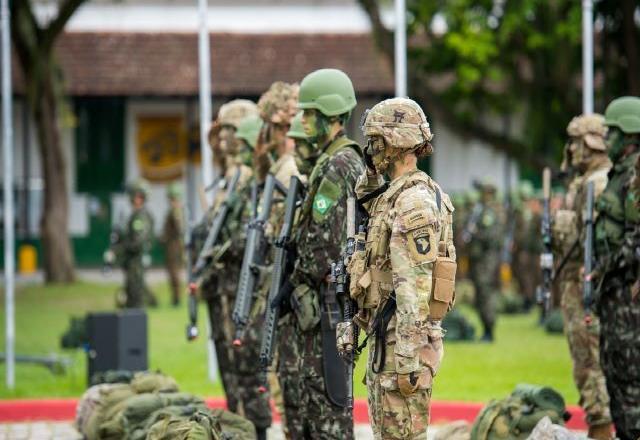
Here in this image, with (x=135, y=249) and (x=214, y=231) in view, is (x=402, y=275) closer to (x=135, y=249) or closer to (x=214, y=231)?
(x=214, y=231)

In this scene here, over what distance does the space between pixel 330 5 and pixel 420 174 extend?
31361 mm

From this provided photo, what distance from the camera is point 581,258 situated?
11672 millimetres

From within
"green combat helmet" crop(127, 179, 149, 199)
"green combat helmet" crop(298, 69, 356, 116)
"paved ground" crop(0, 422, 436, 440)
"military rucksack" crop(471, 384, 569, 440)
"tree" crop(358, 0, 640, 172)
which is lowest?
"paved ground" crop(0, 422, 436, 440)

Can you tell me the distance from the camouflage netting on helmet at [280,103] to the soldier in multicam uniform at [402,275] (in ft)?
8.65

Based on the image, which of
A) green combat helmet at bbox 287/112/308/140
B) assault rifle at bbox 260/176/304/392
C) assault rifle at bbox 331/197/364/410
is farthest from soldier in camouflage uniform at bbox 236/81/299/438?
assault rifle at bbox 331/197/364/410

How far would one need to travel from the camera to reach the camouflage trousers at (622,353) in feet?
33.1

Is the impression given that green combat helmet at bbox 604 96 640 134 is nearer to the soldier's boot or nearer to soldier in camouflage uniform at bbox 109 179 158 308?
the soldier's boot

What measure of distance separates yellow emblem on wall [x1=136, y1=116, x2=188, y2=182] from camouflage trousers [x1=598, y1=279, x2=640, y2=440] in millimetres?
29484

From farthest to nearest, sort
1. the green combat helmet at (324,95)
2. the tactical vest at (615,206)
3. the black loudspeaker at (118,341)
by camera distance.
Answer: the black loudspeaker at (118,341) → the tactical vest at (615,206) → the green combat helmet at (324,95)

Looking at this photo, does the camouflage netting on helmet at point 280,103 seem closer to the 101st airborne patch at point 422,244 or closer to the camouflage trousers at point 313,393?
the camouflage trousers at point 313,393

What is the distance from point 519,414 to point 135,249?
1359 cm

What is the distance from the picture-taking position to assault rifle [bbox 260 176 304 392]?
917 cm

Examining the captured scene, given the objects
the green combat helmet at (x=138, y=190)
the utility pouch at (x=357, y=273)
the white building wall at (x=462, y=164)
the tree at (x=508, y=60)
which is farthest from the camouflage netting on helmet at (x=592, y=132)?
the white building wall at (x=462, y=164)

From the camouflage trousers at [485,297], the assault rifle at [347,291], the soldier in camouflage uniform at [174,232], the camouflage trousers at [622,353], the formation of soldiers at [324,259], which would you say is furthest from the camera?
the soldier in camouflage uniform at [174,232]
